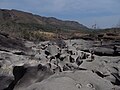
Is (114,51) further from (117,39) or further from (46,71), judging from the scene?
(46,71)

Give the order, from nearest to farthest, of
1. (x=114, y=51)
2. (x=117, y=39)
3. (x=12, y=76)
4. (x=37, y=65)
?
1. (x=12, y=76)
2. (x=37, y=65)
3. (x=114, y=51)
4. (x=117, y=39)

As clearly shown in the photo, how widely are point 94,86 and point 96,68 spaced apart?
4556 mm

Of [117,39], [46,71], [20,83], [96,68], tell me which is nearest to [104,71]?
[96,68]

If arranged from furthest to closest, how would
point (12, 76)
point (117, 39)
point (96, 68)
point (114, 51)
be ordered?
point (117, 39), point (114, 51), point (96, 68), point (12, 76)

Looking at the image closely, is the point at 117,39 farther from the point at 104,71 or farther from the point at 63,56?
the point at 104,71

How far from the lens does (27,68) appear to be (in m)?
11.5

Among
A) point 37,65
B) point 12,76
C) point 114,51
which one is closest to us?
point 12,76

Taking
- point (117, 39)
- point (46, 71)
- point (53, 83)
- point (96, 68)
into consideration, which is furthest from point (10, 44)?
point (117, 39)

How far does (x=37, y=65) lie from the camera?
11.7 meters

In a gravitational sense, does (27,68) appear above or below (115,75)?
above

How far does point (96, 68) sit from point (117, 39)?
26.1 metres

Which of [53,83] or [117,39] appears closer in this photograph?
[53,83]

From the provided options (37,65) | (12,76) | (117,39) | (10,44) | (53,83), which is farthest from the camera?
(117,39)

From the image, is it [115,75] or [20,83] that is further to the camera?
[115,75]
